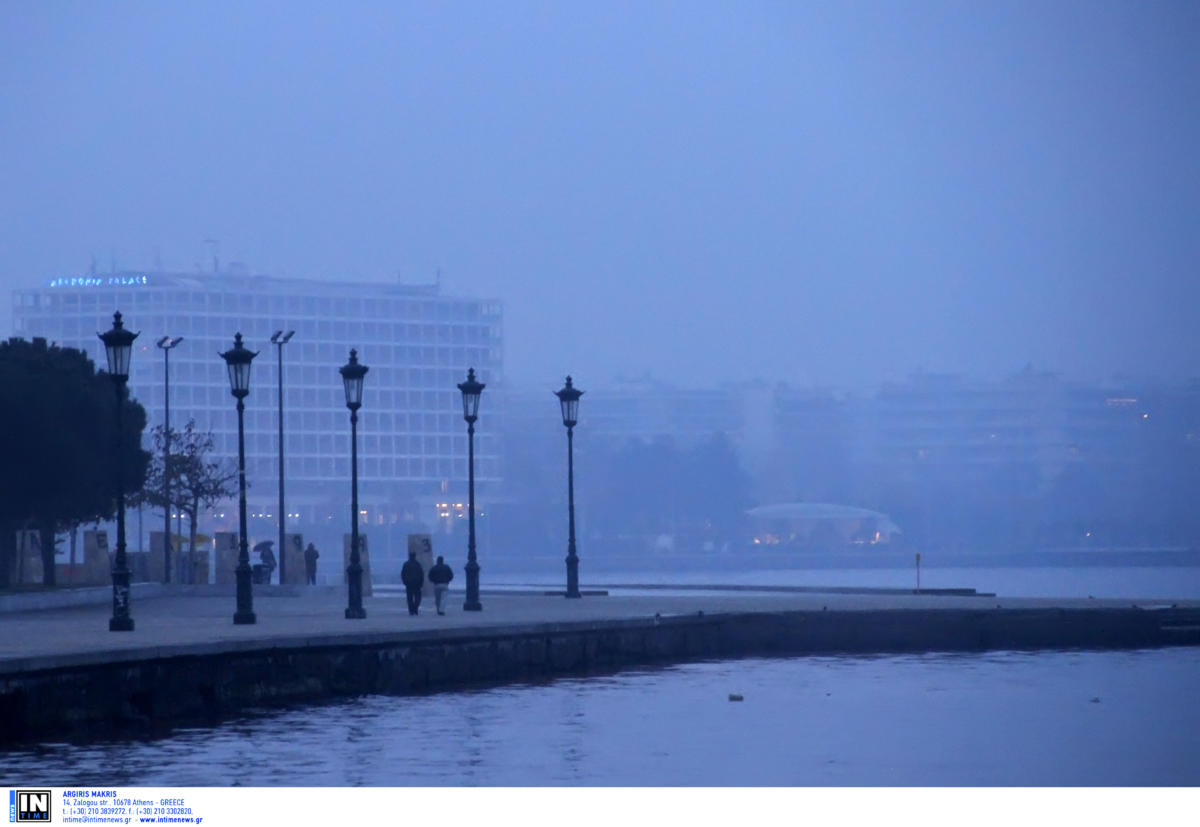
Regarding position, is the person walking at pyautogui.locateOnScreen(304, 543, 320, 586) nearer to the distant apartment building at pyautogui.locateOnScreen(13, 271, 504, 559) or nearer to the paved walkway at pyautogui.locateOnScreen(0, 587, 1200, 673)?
the paved walkway at pyautogui.locateOnScreen(0, 587, 1200, 673)

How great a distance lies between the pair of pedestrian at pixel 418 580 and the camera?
34.4 meters

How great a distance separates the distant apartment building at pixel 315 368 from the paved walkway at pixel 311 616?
117159 mm

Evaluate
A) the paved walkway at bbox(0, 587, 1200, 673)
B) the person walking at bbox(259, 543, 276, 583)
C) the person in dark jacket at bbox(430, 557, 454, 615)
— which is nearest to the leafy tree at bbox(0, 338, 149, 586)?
the paved walkway at bbox(0, 587, 1200, 673)

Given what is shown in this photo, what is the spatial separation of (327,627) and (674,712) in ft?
24.9

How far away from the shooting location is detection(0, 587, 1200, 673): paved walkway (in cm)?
2442

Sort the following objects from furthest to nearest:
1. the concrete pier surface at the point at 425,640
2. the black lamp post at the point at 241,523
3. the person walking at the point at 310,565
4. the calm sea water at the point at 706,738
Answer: the person walking at the point at 310,565 → the black lamp post at the point at 241,523 → the concrete pier surface at the point at 425,640 → the calm sea water at the point at 706,738

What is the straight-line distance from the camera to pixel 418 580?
34.3m

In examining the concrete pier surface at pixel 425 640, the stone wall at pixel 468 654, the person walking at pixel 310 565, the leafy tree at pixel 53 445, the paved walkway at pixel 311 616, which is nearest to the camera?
the stone wall at pixel 468 654

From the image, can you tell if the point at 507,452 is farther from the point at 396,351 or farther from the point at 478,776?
the point at 478,776

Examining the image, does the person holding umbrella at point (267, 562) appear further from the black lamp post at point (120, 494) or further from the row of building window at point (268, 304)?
the row of building window at point (268, 304)

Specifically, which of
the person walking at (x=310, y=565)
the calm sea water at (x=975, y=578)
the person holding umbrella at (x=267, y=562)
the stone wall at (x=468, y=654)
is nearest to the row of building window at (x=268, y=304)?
the calm sea water at (x=975, y=578)

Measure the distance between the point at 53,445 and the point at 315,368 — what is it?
135 m

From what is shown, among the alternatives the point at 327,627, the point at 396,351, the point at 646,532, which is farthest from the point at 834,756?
the point at 396,351

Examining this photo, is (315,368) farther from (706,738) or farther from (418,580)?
(706,738)
